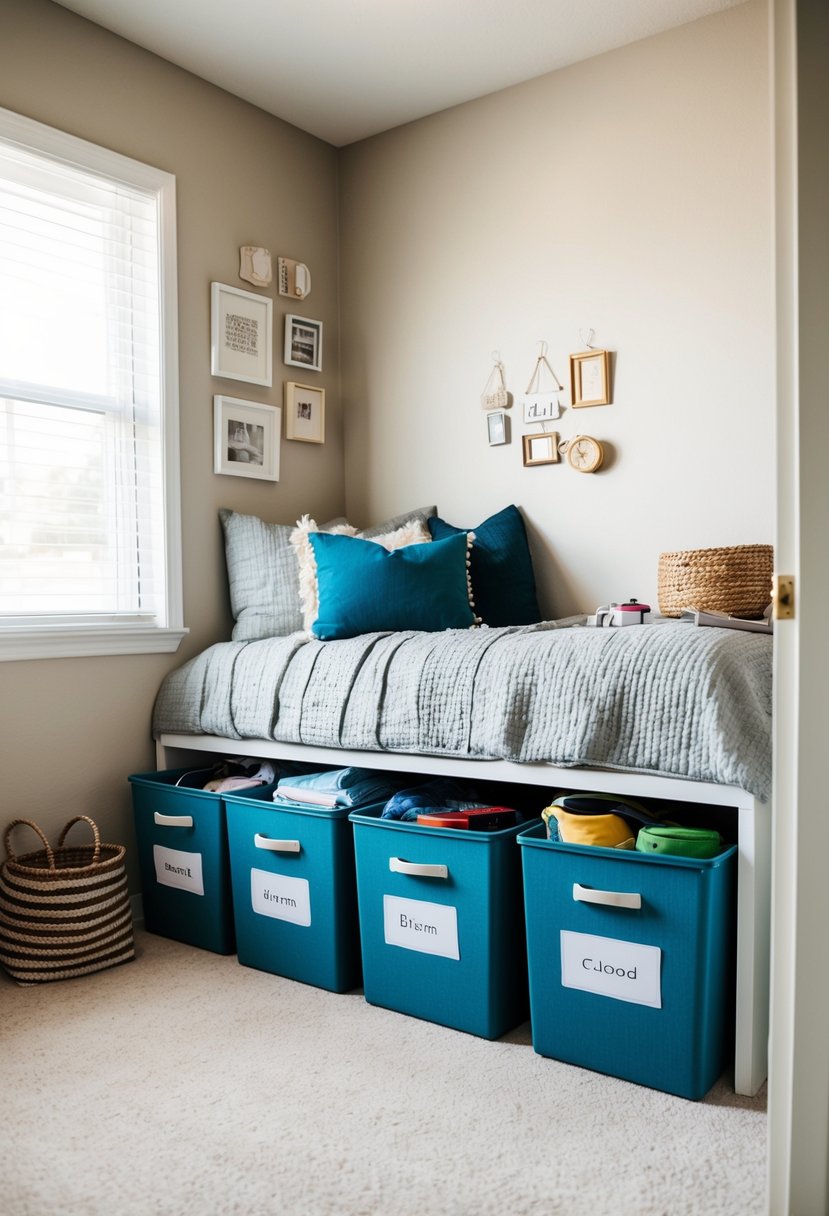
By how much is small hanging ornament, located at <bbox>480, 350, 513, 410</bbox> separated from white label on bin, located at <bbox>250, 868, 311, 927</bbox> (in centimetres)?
157

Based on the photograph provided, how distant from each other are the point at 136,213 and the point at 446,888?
2.09 metres

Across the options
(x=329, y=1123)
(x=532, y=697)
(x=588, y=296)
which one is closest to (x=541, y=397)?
(x=588, y=296)

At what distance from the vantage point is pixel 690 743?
69.7 inches

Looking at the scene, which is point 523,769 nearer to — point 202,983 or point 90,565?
point 202,983

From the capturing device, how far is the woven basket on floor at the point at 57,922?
7.67 ft

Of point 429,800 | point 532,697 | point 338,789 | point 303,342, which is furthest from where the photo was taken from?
point 303,342

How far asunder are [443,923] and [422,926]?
0.19 ft

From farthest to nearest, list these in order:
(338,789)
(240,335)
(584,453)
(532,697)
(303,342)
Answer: (303,342)
(240,335)
(584,453)
(338,789)
(532,697)

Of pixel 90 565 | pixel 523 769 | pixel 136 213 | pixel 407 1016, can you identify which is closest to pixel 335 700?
pixel 523 769

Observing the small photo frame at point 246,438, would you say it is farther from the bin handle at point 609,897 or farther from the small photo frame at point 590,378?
the bin handle at point 609,897

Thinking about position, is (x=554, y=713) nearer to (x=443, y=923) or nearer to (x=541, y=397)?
(x=443, y=923)

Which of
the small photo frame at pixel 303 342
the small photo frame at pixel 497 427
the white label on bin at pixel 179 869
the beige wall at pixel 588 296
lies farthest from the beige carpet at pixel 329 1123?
the small photo frame at pixel 303 342

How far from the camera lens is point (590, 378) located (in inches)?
113

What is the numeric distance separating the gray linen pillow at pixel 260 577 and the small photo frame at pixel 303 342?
0.61 metres
